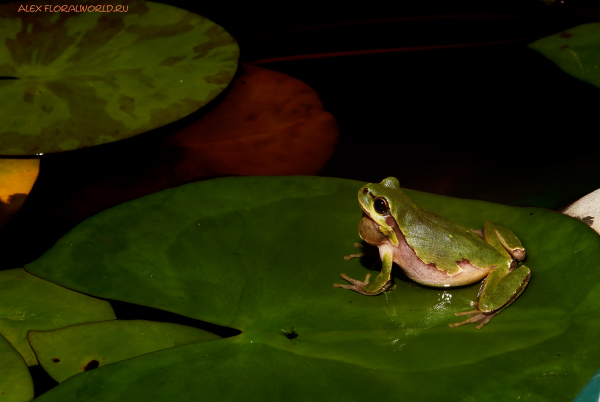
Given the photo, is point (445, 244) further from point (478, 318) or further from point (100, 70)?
point (100, 70)

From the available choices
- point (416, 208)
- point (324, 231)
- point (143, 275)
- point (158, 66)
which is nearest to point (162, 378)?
point (143, 275)

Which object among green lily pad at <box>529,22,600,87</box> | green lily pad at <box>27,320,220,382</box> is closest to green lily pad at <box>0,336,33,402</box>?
green lily pad at <box>27,320,220,382</box>

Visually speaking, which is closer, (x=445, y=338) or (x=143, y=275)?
(x=445, y=338)

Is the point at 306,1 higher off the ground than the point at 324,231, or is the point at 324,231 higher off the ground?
the point at 306,1

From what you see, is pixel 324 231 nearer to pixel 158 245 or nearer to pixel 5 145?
pixel 158 245

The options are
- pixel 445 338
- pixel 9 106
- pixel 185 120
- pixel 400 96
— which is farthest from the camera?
pixel 400 96

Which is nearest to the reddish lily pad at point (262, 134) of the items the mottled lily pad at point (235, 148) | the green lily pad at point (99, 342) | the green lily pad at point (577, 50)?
the mottled lily pad at point (235, 148)
